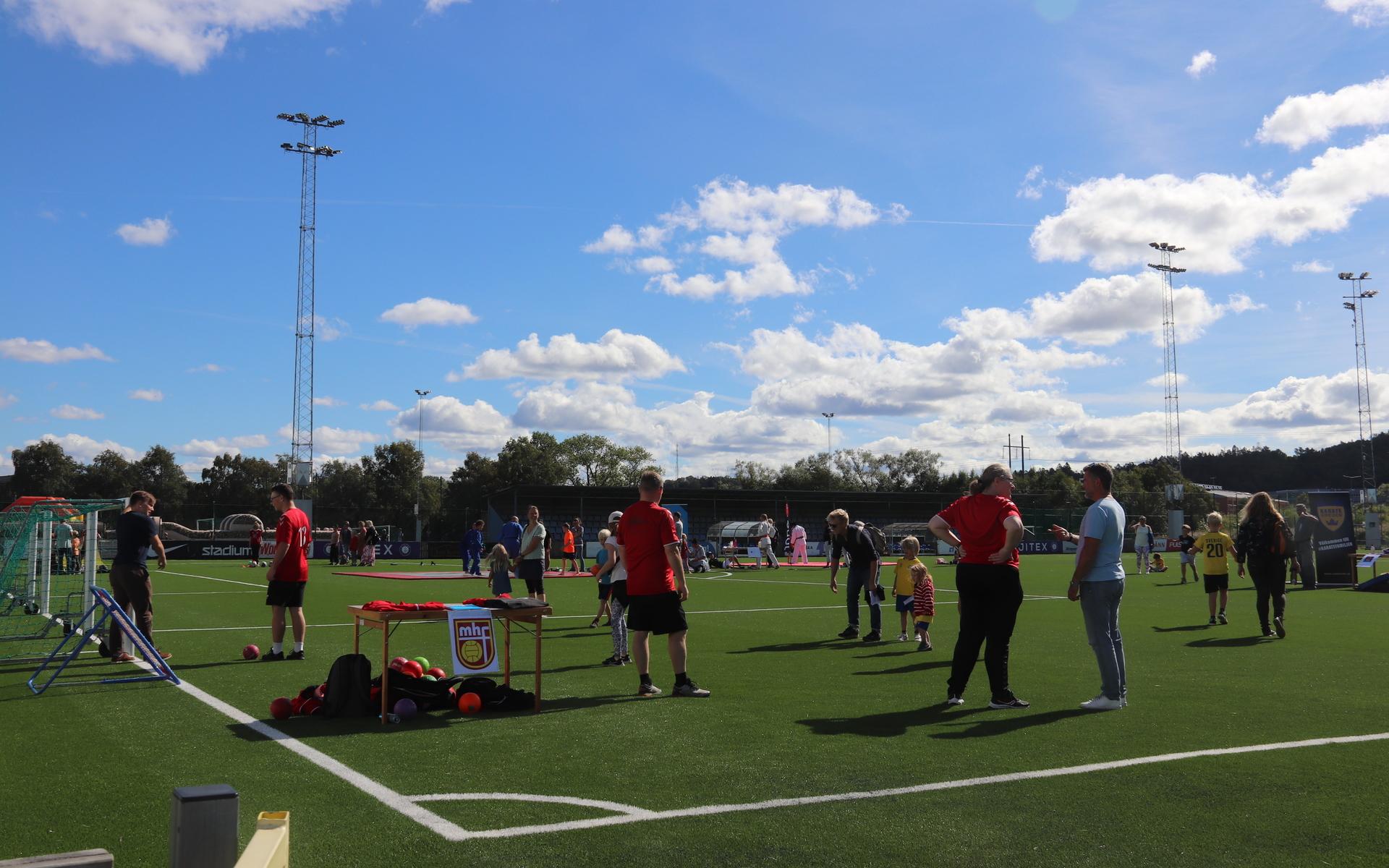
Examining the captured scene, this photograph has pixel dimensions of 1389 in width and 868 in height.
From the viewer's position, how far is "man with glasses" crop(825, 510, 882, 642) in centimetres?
1365

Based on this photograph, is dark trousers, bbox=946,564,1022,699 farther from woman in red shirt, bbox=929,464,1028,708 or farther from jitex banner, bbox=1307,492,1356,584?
jitex banner, bbox=1307,492,1356,584

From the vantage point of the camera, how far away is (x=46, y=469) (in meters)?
98.9

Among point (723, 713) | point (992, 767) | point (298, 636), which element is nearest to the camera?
point (992, 767)

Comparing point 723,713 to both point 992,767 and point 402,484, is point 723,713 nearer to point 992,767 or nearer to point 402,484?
point 992,767

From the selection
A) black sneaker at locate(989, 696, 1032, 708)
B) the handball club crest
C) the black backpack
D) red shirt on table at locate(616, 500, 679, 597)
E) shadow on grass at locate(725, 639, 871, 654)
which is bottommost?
shadow on grass at locate(725, 639, 871, 654)

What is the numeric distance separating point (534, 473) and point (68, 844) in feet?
351

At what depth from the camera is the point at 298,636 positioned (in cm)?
1161

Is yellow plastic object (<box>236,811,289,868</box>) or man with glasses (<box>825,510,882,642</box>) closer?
yellow plastic object (<box>236,811,289,868</box>)

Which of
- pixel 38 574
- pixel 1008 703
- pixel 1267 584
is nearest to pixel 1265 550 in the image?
pixel 1267 584

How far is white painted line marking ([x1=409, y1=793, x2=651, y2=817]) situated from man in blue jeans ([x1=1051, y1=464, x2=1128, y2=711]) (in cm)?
452

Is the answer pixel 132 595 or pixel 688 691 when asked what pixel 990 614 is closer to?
pixel 688 691

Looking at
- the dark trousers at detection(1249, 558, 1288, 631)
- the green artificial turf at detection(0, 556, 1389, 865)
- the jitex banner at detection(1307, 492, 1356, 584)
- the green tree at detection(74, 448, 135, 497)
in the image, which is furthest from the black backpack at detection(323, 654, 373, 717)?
the green tree at detection(74, 448, 135, 497)

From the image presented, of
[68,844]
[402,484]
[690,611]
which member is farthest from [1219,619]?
[402,484]

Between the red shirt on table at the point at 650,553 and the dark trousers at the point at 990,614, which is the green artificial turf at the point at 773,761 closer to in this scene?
the dark trousers at the point at 990,614
